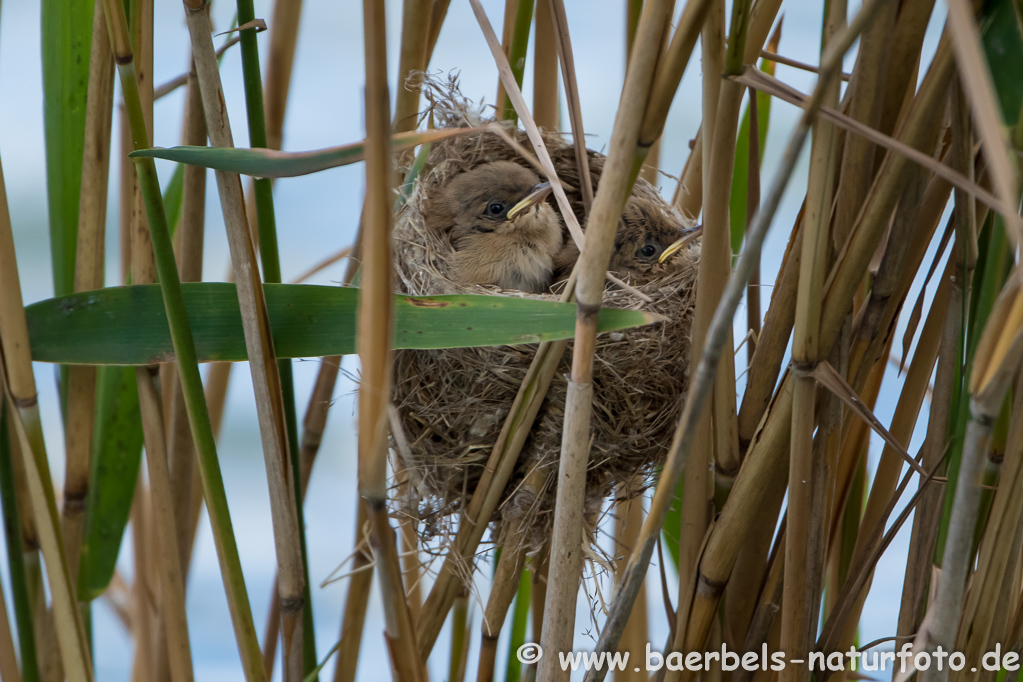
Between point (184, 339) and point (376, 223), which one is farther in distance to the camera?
point (184, 339)

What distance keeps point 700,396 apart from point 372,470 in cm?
17

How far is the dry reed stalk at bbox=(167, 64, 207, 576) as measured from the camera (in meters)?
0.76

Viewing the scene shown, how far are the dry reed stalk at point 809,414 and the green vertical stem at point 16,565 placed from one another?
2.10 ft

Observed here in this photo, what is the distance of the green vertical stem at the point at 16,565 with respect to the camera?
730 mm

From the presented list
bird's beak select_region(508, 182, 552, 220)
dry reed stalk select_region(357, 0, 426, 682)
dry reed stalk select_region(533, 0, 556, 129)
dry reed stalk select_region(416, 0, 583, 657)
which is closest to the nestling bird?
bird's beak select_region(508, 182, 552, 220)

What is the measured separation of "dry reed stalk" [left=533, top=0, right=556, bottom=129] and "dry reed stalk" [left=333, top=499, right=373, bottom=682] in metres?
0.48

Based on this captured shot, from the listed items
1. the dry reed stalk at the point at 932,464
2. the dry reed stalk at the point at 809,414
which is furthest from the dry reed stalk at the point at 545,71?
the dry reed stalk at the point at 932,464

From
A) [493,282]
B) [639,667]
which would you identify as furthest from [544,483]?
[493,282]

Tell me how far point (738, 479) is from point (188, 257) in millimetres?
542

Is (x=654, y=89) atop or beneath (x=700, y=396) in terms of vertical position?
atop

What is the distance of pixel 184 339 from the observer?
1.84 feet

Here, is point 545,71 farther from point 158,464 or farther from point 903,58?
point 158,464

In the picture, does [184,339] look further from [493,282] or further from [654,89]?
[493,282]

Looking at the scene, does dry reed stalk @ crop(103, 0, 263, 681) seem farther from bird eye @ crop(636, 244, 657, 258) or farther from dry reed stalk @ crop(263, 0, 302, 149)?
bird eye @ crop(636, 244, 657, 258)
